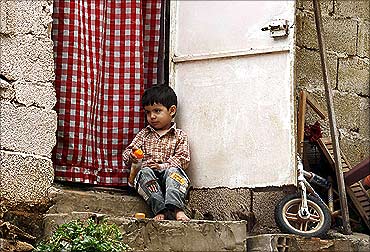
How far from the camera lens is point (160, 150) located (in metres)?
5.50

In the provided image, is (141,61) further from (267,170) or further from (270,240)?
(270,240)

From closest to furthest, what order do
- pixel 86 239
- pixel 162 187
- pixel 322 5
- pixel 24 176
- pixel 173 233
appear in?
pixel 86 239 < pixel 173 233 < pixel 24 176 < pixel 162 187 < pixel 322 5

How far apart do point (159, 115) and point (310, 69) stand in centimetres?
138

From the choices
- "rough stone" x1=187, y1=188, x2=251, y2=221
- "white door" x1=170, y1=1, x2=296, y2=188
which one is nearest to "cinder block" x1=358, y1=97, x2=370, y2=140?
"white door" x1=170, y1=1, x2=296, y2=188

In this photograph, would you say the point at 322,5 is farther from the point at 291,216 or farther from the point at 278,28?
the point at 291,216

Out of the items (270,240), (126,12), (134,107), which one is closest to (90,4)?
(126,12)

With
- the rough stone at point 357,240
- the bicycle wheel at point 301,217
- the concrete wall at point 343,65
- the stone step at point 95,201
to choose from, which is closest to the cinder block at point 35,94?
the stone step at point 95,201

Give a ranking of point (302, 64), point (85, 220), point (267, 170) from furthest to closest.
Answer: point (302, 64), point (267, 170), point (85, 220)

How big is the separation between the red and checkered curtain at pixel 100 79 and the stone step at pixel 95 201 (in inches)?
4.4

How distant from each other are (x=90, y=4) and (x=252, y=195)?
5.87 feet

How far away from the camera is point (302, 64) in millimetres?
6156

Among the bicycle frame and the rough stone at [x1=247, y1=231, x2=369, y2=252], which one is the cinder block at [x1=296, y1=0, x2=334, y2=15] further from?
the rough stone at [x1=247, y1=231, x2=369, y2=252]

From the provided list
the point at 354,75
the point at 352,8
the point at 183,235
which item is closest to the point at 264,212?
the point at 183,235

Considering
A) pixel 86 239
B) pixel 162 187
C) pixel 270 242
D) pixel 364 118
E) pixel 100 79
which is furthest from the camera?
pixel 364 118
